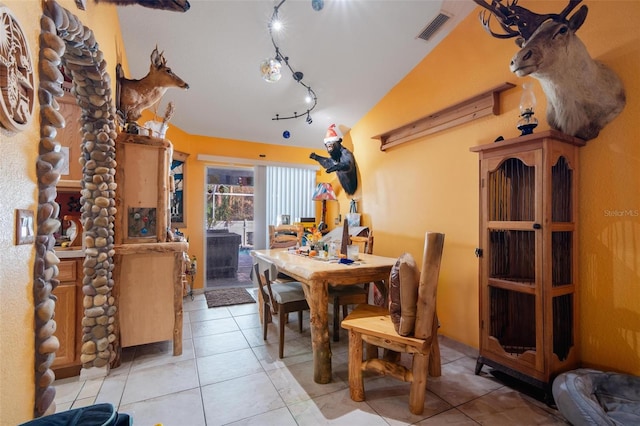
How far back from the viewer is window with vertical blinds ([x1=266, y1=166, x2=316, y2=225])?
5090 mm

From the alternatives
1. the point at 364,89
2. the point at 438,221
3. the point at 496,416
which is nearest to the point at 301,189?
the point at 364,89

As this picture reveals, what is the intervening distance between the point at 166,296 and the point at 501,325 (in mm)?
2910

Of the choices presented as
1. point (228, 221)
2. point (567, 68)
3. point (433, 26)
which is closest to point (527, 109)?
point (567, 68)

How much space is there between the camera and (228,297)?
436 cm

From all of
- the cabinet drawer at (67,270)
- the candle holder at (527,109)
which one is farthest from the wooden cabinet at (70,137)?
the candle holder at (527,109)

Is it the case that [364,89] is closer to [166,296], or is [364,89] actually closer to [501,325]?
[501,325]

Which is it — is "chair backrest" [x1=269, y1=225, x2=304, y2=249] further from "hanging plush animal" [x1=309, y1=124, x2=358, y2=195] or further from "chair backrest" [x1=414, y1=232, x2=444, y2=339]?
"chair backrest" [x1=414, y1=232, x2=444, y2=339]

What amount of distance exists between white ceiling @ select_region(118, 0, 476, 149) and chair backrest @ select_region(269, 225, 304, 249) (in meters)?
1.74

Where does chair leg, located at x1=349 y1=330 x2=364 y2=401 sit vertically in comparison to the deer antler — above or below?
below

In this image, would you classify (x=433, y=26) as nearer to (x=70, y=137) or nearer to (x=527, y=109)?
(x=527, y=109)

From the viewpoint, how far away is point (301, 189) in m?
5.38

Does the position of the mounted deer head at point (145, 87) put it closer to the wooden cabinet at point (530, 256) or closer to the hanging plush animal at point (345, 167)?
the hanging plush animal at point (345, 167)

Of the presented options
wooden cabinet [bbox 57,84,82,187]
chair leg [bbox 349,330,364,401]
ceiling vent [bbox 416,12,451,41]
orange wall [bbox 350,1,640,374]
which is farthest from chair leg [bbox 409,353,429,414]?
wooden cabinet [bbox 57,84,82,187]

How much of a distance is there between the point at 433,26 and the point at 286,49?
1.46 meters
